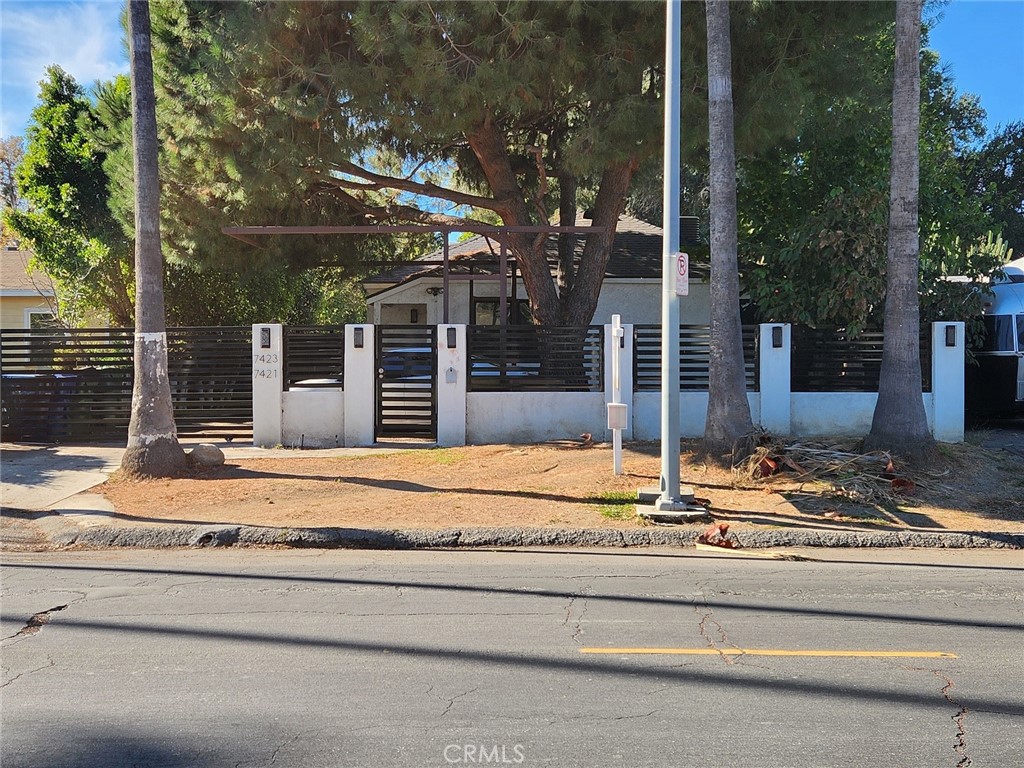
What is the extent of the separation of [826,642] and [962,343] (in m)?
10.4

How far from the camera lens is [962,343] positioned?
47.4 ft

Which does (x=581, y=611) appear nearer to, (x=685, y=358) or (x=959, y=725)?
(x=959, y=725)

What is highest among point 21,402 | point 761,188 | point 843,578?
point 761,188

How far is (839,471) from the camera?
36.8 ft

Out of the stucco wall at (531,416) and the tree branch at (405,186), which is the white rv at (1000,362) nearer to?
the stucco wall at (531,416)

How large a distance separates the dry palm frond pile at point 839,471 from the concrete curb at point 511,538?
49.5 inches

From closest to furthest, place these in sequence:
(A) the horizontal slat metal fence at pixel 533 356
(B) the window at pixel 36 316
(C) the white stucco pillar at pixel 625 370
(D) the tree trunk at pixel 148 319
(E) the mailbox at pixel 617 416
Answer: (E) the mailbox at pixel 617 416
(D) the tree trunk at pixel 148 319
(C) the white stucco pillar at pixel 625 370
(A) the horizontal slat metal fence at pixel 533 356
(B) the window at pixel 36 316

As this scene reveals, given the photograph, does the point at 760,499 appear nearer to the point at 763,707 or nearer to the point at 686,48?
the point at 763,707

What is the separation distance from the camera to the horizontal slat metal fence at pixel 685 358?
14.9m

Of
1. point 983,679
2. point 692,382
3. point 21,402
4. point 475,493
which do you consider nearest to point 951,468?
point 692,382

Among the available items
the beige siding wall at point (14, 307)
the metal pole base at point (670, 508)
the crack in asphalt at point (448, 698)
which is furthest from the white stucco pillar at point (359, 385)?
the beige siding wall at point (14, 307)

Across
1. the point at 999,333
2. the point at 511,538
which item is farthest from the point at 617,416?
the point at 999,333

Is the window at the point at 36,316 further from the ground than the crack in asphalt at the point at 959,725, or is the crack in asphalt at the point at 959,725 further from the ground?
the window at the point at 36,316

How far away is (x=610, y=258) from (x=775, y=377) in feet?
25.9
